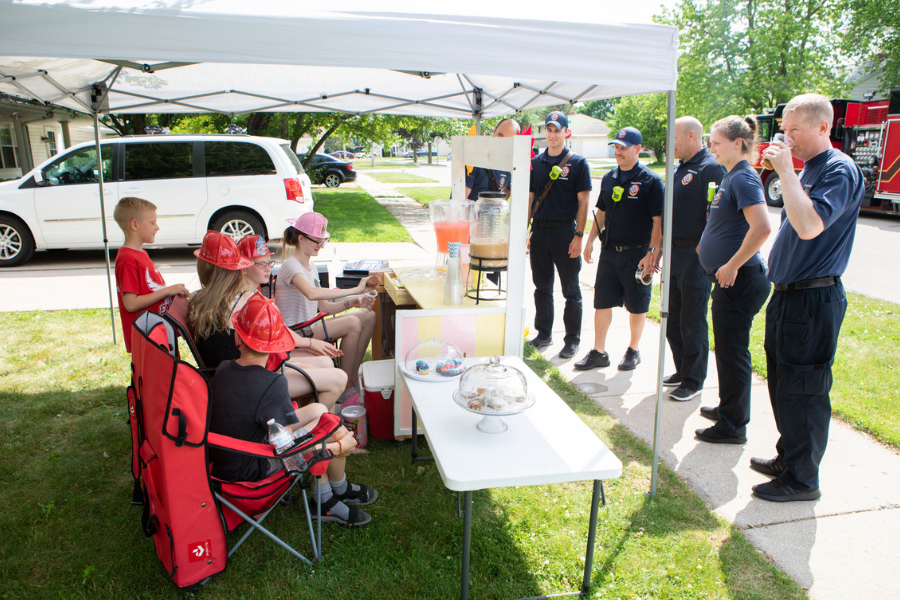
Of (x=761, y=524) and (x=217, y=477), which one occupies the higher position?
(x=217, y=477)

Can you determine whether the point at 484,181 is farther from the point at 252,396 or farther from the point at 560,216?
the point at 252,396

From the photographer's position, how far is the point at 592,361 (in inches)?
196

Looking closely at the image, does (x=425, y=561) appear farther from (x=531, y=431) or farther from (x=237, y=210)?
(x=237, y=210)

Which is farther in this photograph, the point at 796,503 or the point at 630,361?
the point at 630,361

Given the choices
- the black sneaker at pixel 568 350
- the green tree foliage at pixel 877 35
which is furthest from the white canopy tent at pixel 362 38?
the green tree foliage at pixel 877 35

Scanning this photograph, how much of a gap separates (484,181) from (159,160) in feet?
17.6

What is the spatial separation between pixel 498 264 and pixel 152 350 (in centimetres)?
193

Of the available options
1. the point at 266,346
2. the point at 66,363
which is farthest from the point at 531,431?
the point at 66,363

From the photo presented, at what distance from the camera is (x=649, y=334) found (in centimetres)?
585

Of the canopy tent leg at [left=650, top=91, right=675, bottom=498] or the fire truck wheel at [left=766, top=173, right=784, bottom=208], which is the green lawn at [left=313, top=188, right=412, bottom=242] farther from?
the fire truck wheel at [left=766, top=173, right=784, bottom=208]

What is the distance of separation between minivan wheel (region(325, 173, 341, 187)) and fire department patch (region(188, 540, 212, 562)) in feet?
75.0

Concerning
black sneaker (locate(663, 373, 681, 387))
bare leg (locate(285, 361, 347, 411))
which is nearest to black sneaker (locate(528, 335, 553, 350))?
black sneaker (locate(663, 373, 681, 387))

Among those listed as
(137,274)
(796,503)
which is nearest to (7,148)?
(137,274)

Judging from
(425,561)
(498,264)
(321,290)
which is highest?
(498,264)
